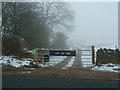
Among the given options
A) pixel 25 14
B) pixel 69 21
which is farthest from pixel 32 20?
pixel 69 21

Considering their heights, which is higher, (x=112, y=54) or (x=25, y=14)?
(x=25, y=14)

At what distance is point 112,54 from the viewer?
20.8 meters

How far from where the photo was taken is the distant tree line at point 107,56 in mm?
20641

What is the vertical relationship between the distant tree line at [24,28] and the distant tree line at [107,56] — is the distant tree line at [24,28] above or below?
above

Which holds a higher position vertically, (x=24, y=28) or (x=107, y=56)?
(x=24, y=28)

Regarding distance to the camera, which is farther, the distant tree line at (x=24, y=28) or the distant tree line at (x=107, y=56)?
the distant tree line at (x=24, y=28)

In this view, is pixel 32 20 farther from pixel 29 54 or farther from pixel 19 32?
pixel 29 54

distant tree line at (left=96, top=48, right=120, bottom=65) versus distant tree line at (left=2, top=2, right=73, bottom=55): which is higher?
distant tree line at (left=2, top=2, right=73, bottom=55)

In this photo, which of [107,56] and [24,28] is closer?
[107,56]

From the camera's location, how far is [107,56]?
2091 centimetres

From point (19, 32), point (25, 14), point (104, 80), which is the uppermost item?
point (25, 14)

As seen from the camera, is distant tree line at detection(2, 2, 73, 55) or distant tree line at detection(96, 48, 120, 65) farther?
distant tree line at detection(2, 2, 73, 55)

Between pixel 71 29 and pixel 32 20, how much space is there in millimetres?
19155

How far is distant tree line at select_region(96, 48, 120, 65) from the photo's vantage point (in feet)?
67.7
